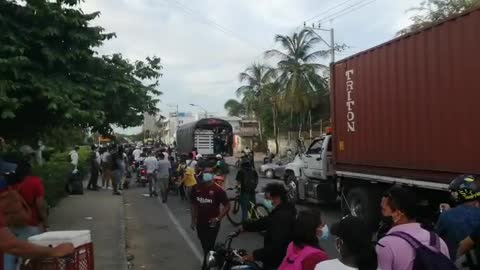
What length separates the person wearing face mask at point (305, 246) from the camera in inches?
141

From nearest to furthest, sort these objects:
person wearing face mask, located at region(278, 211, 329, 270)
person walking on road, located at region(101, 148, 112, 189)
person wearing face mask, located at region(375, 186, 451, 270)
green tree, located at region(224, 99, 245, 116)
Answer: person wearing face mask, located at region(375, 186, 451, 270)
person wearing face mask, located at region(278, 211, 329, 270)
person walking on road, located at region(101, 148, 112, 189)
green tree, located at region(224, 99, 245, 116)

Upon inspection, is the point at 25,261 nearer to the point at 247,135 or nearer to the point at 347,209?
the point at 347,209

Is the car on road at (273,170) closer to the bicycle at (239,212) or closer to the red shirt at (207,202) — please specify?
the bicycle at (239,212)

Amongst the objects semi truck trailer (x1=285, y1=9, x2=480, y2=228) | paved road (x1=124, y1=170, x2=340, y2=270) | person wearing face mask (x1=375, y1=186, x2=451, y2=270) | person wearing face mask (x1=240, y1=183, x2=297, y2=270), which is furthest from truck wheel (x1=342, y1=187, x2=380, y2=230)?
person wearing face mask (x1=375, y1=186, x2=451, y2=270)

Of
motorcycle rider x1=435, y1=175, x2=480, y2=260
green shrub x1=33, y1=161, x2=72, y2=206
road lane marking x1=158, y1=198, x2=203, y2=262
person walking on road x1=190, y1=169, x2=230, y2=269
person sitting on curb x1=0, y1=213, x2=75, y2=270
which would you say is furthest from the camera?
green shrub x1=33, y1=161, x2=72, y2=206

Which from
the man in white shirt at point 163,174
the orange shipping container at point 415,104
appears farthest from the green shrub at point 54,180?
the orange shipping container at point 415,104

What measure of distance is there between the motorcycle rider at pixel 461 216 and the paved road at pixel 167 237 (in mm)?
4760

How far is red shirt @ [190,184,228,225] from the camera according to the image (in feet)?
24.2

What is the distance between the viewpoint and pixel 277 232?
15.1ft

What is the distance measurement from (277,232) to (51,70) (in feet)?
23.8

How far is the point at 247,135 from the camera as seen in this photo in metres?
64.1

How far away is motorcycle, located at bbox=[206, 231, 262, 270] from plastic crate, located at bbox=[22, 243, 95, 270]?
1159 millimetres

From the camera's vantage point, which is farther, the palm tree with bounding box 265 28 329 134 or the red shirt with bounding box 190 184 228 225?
the palm tree with bounding box 265 28 329 134

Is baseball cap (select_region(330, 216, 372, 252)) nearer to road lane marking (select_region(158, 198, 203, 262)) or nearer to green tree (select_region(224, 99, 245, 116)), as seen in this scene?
road lane marking (select_region(158, 198, 203, 262))
